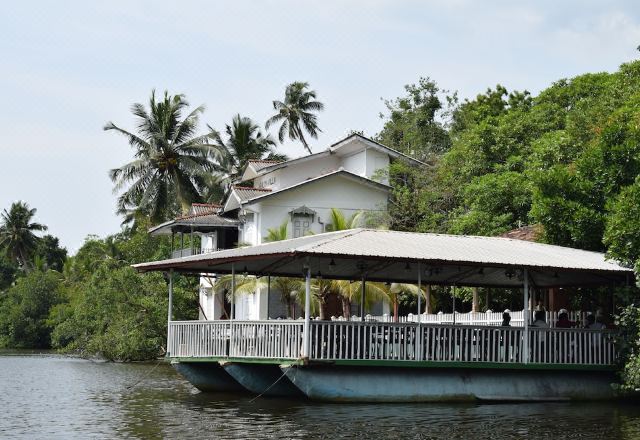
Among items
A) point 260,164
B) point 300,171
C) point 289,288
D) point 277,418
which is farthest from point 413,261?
point 260,164

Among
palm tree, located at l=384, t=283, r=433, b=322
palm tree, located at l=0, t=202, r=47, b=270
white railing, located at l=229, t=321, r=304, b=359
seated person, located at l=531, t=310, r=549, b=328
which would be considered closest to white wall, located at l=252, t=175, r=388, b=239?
palm tree, located at l=384, t=283, r=433, b=322

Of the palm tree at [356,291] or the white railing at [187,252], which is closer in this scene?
→ the palm tree at [356,291]

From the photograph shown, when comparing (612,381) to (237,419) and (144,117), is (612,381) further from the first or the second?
(144,117)

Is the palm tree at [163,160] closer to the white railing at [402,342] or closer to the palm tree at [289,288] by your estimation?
the palm tree at [289,288]

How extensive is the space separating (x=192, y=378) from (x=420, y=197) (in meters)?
19.6

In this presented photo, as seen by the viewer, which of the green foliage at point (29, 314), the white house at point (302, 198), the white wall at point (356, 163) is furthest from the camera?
the green foliage at point (29, 314)

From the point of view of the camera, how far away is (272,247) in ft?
74.0

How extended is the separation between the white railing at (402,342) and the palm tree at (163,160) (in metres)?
28.5

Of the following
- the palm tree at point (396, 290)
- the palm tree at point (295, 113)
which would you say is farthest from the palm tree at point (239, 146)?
the palm tree at point (396, 290)

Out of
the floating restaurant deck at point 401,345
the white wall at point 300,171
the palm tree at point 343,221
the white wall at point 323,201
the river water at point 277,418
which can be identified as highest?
the white wall at point 300,171

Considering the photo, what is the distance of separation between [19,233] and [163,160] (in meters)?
Result: 36.7

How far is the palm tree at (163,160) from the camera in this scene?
51.6m

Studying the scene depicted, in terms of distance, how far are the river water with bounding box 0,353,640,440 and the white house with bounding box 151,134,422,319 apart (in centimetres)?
1869

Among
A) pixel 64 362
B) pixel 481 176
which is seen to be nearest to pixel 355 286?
pixel 481 176
